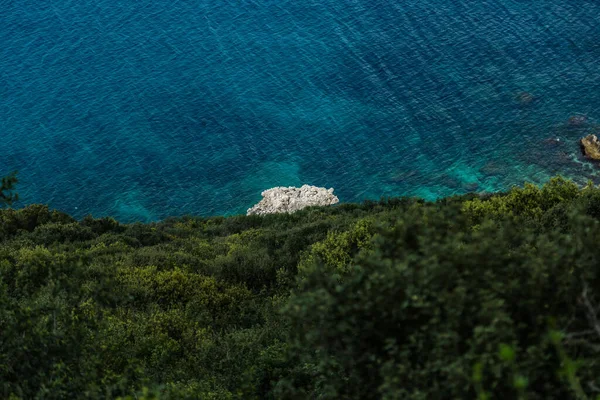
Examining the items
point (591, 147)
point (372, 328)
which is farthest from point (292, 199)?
point (372, 328)

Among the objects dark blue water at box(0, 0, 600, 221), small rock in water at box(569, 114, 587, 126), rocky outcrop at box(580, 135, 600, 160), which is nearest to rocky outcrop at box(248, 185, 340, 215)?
dark blue water at box(0, 0, 600, 221)

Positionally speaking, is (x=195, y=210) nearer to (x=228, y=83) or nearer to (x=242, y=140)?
(x=242, y=140)

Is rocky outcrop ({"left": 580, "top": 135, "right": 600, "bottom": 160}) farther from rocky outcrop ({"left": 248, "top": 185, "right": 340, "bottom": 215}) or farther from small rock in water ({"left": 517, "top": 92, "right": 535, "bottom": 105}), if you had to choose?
rocky outcrop ({"left": 248, "top": 185, "right": 340, "bottom": 215})

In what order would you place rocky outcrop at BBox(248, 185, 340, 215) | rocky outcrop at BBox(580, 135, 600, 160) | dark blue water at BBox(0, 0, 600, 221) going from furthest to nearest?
1. dark blue water at BBox(0, 0, 600, 221)
2. rocky outcrop at BBox(580, 135, 600, 160)
3. rocky outcrop at BBox(248, 185, 340, 215)

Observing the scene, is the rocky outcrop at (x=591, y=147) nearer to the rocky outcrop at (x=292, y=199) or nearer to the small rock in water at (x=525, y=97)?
the small rock in water at (x=525, y=97)

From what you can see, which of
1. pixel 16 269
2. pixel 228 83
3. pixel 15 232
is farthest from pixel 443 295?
pixel 228 83

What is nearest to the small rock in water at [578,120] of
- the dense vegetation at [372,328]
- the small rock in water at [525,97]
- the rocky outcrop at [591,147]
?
the rocky outcrop at [591,147]
